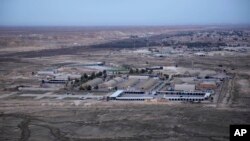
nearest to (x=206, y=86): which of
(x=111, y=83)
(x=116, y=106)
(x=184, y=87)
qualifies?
(x=184, y=87)

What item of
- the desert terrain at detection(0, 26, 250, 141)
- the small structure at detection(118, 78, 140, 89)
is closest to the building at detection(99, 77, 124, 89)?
the desert terrain at detection(0, 26, 250, 141)

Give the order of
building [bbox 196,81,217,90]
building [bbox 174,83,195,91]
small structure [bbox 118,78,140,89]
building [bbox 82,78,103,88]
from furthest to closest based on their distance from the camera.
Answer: building [bbox 82,78,103,88] < small structure [bbox 118,78,140,89] < building [bbox 196,81,217,90] < building [bbox 174,83,195,91]

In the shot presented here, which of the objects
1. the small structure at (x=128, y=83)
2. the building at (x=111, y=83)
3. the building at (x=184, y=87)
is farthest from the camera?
the small structure at (x=128, y=83)

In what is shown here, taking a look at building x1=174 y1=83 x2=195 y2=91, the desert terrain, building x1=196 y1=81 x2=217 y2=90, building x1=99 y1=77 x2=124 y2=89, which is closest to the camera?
the desert terrain

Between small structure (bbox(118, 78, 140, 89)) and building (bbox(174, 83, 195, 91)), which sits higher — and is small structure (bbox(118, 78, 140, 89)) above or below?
below

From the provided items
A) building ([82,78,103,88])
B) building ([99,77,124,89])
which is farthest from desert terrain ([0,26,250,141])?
building ([82,78,103,88])

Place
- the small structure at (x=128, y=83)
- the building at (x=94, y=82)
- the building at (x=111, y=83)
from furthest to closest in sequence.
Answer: the building at (x=94, y=82), the small structure at (x=128, y=83), the building at (x=111, y=83)

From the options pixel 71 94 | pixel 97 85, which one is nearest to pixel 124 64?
pixel 97 85

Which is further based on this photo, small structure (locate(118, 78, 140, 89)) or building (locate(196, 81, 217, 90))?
small structure (locate(118, 78, 140, 89))

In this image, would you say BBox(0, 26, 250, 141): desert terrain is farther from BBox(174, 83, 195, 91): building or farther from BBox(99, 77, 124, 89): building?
BBox(174, 83, 195, 91): building

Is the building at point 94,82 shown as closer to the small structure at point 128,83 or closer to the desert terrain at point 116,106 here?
the desert terrain at point 116,106

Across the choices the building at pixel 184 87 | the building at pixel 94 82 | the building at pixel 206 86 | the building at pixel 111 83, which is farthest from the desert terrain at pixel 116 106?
the building at pixel 184 87
